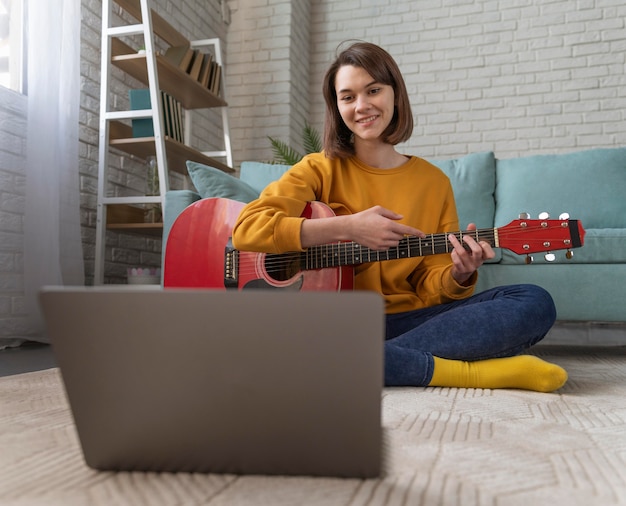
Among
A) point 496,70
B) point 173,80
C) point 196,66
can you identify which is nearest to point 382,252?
point 173,80

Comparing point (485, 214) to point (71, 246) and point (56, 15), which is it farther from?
point (56, 15)

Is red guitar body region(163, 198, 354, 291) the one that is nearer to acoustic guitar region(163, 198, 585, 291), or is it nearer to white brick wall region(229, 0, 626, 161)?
acoustic guitar region(163, 198, 585, 291)

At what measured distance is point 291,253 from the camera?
144 cm

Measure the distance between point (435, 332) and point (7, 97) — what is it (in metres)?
1.88

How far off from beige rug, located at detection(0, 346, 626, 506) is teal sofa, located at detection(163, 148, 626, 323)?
3.54 feet

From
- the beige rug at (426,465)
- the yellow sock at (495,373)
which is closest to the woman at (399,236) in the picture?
the yellow sock at (495,373)

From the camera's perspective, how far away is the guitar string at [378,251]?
50.9 inches

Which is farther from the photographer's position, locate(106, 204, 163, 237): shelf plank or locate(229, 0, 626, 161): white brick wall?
locate(229, 0, 626, 161): white brick wall

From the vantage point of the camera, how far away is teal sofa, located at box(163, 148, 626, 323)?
2.11 meters

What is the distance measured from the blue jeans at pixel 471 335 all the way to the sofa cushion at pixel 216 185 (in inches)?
34.7

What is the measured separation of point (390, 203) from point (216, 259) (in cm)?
47

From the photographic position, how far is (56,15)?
7.86 feet

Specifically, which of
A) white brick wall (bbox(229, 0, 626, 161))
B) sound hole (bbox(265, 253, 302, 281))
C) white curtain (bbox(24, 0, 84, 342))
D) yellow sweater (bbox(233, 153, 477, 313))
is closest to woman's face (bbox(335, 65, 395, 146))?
yellow sweater (bbox(233, 153, 477, 313))

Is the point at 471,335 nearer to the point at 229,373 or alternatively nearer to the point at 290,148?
the point at 229,373
